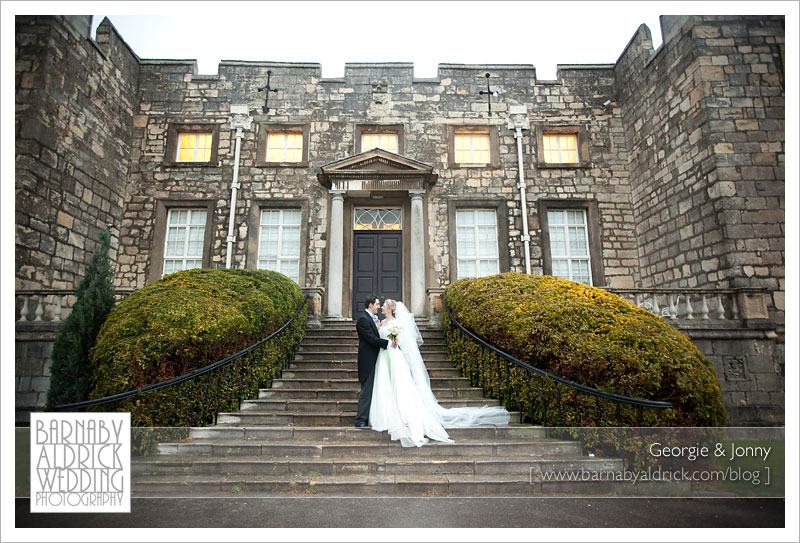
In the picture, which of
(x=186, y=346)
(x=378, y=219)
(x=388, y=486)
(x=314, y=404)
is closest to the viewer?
(x=388, y=486)

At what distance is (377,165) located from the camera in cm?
1094

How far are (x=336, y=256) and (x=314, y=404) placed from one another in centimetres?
488

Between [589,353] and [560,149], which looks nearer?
[589,353]

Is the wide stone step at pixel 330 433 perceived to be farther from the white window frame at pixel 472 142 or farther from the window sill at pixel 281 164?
the white window frame at pixel 472 142

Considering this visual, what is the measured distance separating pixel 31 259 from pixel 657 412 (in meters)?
10.1

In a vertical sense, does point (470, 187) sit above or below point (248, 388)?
above

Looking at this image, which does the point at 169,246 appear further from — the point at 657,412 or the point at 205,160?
the point at 657,412

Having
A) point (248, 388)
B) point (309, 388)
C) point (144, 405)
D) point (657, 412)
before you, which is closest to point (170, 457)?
point (144, 405)

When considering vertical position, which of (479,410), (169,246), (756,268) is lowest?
(479,410)

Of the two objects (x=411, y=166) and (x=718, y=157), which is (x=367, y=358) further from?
(x=718, y=157)

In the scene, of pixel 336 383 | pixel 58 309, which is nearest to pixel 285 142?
pixel 58 309

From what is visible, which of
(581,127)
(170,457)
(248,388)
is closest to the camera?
(170,457)

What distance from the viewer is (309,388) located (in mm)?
6934

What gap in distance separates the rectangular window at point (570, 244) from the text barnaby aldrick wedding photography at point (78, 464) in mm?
9599
